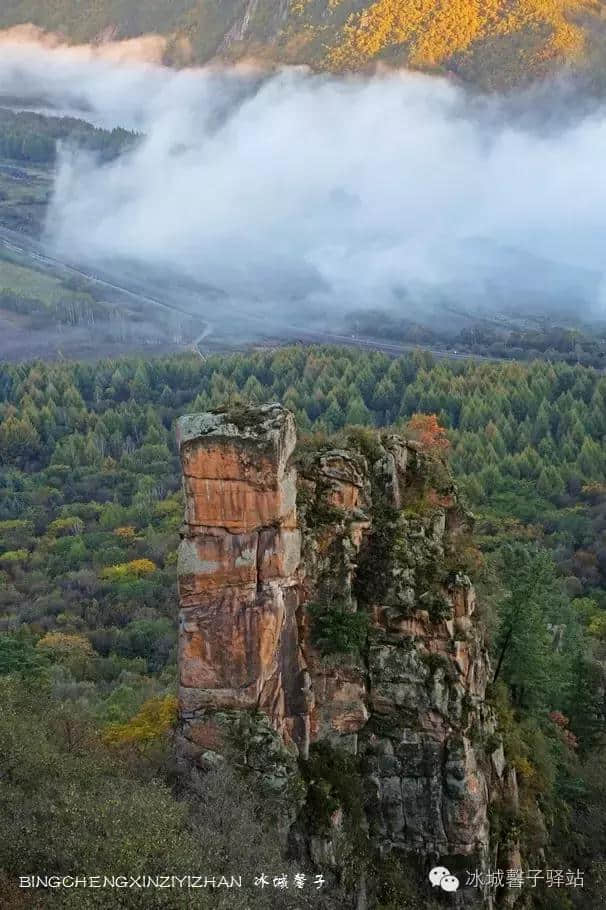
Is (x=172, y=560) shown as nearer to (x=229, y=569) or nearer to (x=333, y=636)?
(x=333, y=636)

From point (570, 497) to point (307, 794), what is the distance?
62502 mm

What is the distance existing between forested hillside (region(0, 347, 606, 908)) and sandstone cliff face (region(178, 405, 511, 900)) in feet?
6.55

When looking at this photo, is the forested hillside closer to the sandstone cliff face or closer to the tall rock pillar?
the sandstone cliff face

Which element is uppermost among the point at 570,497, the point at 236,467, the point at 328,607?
the point at 236,467

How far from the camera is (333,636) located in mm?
24953

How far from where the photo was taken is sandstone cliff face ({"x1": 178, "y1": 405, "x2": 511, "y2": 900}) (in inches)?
920

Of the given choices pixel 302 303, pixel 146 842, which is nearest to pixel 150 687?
pixel 146 842

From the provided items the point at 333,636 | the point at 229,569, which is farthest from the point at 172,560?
the point at 229,569

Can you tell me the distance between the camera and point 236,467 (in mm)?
23312

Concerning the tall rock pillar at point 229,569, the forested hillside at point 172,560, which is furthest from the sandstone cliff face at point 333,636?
the forested hillside at point 172,560

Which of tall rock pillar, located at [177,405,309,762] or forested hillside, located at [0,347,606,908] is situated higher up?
tall rock pillar, located at [177,405,309,762]

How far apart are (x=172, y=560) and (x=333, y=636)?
50.4 m

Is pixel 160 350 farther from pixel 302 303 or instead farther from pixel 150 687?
pixel 150 687

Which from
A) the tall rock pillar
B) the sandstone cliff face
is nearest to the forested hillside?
the sandstone cliff face
